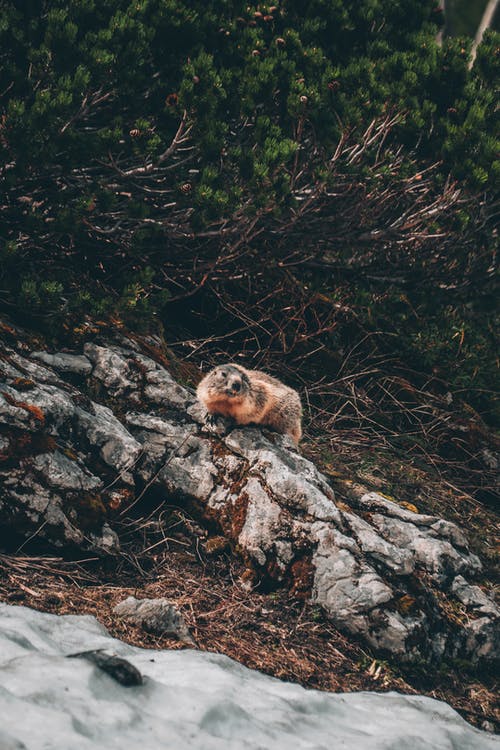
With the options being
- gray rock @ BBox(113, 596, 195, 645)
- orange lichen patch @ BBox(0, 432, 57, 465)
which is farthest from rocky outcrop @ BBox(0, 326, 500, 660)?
gray rock @ BBox(113, 596, 195, 645)

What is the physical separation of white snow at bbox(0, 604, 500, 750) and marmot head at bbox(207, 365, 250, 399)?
2.09 metres

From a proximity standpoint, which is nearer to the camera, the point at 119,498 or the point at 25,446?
the point at 25,446

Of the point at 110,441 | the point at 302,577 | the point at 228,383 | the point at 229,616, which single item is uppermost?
the point at 228,383

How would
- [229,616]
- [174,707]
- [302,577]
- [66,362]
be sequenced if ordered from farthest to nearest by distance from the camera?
1. [66,362]
2. [302,577]
3. [229,616]
4. [174,707]

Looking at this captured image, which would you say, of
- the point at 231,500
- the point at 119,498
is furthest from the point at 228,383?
the point at 119,498

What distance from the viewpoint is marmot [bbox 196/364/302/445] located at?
5.18 metres

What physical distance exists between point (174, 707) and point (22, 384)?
100 inches

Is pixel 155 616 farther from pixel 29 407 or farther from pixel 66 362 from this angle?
pixel 66 362

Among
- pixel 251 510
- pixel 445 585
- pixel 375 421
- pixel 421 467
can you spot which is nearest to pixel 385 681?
pixel 445 585

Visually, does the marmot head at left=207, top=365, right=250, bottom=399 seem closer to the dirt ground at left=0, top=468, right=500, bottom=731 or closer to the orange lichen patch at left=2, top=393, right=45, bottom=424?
the dirt ground at left=0, top=468, right=500, bottom=731

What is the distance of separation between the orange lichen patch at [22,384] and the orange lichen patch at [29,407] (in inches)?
5.7

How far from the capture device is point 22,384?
4531mm

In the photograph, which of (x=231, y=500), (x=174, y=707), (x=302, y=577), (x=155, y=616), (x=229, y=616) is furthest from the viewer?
(x=231, y=500)

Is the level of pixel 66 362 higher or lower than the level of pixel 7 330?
lower
